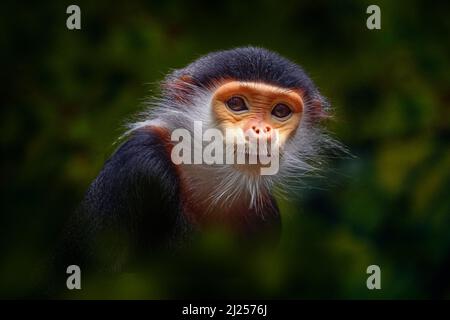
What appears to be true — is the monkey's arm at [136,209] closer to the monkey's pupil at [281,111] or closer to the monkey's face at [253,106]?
the monkey's face at [253,106]

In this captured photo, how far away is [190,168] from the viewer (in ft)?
11.3

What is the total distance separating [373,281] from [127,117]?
1.46 meters

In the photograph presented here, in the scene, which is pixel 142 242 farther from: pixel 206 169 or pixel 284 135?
pixel 284 135

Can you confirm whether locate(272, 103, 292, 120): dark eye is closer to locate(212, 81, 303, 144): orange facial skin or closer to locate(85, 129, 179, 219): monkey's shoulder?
locate(212, 81, 303, 144): orange facial skin

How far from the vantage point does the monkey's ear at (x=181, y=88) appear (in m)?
3.48

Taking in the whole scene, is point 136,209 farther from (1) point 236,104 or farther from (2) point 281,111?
(2) point 281,111

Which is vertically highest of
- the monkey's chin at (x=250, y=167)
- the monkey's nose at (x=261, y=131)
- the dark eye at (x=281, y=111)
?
the dark eye at (x=281, y=111)

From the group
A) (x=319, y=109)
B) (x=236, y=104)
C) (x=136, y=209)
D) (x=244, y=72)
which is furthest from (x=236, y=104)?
(x=136, y=209)

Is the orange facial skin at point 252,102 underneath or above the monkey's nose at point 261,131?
above

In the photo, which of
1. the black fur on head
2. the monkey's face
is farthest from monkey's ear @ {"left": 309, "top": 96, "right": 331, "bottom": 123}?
the monkey's face

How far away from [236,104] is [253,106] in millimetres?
77

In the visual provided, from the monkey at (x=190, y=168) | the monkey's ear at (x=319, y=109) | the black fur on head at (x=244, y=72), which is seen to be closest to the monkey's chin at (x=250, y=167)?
the monkey at (x=190, y=168)

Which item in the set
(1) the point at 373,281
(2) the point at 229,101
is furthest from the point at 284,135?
(1) the point at 373,281

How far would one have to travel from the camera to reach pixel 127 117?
3.67 metres
